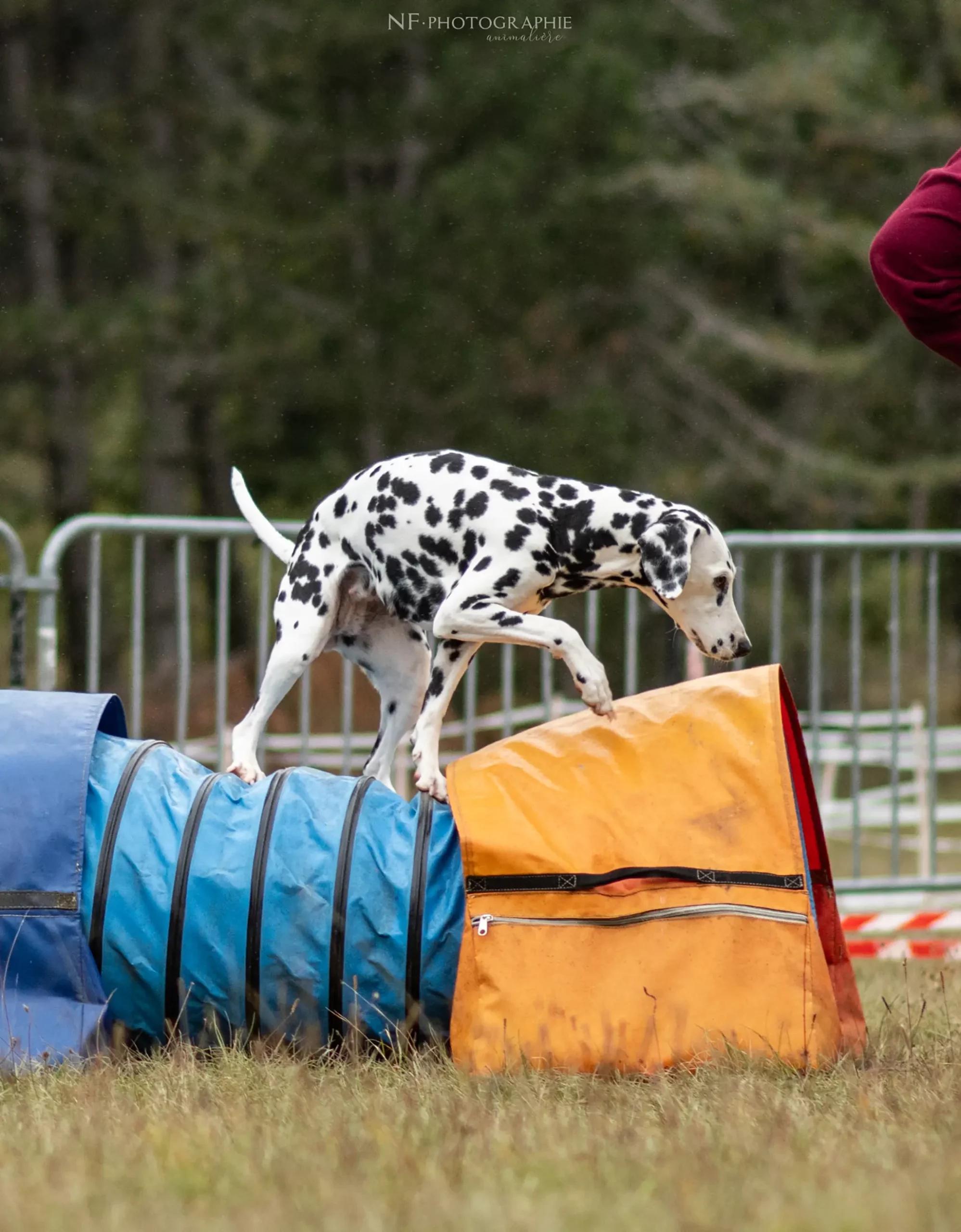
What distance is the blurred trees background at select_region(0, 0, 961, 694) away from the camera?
15219 millimetres

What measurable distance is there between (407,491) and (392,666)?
673 mm

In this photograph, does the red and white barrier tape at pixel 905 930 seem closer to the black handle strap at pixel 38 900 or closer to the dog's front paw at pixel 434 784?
the dog's front paw at pixel 434 784

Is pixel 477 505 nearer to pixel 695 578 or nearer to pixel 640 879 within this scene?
pixel 695 578

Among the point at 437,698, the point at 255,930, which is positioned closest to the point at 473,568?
the point at 437,698

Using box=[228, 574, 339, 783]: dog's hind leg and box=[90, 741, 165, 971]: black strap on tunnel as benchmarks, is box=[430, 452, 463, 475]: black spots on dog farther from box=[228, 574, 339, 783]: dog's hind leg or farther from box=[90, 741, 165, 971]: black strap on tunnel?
box=[90, 741, 165, 971]: black strap on tunnel

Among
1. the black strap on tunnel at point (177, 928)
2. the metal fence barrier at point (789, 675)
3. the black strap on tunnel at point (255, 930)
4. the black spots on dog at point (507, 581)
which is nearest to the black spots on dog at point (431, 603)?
the black spots on dog at point (507, 581)

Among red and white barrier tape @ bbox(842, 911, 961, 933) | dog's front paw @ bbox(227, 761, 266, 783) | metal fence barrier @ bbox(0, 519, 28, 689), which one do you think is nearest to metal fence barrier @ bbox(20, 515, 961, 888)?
metal fence barrier @ bbox(0, 519, 28, 689)

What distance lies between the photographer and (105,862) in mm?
4070

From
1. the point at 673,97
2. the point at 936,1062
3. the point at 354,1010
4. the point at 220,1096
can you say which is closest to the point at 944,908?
the point at 936,1062

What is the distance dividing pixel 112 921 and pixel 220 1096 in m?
0.73

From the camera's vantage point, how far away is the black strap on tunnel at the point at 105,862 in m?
4.02

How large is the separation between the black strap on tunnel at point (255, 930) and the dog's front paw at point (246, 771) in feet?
1.41

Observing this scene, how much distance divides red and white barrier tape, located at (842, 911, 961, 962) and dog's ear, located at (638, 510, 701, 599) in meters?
2.79

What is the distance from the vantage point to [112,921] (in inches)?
159
